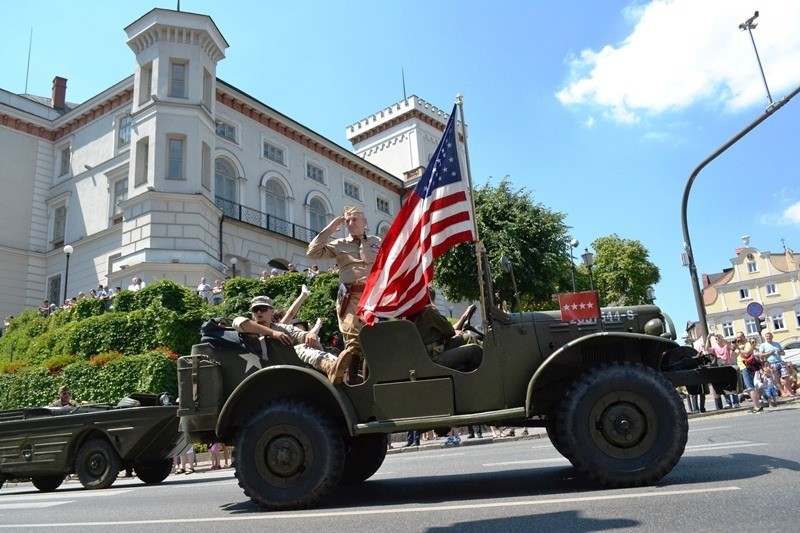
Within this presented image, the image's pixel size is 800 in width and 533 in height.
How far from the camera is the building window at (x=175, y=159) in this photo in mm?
29625

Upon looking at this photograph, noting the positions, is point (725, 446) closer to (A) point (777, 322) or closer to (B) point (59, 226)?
(B) point (59, 226)

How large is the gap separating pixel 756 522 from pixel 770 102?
13048mm

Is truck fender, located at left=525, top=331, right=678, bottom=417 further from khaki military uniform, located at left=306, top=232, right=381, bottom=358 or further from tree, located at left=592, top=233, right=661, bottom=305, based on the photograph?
tree, located at left=592, top=233, right=661, bottom=305

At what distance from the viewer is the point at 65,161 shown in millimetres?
37688

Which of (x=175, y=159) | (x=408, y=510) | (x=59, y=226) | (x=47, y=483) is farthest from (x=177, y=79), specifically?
(x=408, y=510)

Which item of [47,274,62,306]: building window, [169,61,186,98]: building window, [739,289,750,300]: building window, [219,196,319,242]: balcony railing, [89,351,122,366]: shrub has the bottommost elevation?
[89,351,122,366]: shrub

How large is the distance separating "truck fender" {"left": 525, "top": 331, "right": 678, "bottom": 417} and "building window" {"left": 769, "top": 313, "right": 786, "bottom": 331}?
70772mm

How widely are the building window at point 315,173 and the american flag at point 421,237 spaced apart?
36244 mm

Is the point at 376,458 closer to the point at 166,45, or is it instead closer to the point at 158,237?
the point at 158,237

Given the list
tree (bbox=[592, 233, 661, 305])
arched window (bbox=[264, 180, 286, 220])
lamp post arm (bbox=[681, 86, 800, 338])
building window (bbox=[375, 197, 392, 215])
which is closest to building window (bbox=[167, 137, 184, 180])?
arched window (bbox=[264, 180, 286, 220])

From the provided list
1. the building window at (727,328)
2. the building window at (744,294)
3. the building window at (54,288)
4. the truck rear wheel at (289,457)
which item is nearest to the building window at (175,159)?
the building window at (54,288)

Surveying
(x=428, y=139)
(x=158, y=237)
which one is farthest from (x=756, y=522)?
(x=428, y=139)

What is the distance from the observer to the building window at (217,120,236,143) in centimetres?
3488

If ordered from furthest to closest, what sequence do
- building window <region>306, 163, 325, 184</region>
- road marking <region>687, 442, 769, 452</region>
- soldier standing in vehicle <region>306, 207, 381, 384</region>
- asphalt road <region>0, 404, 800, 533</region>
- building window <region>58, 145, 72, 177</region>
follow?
building window <region>306, 163, 325, 184</region>
building window <region>58, 145, 72, 177</region>
road marking <region>687, 442, 769, 452</region>
soldier standing in vehicle <region>306, 207, 381, 384</region>
asphalt road <region>0, 404, 800, 533</region>
